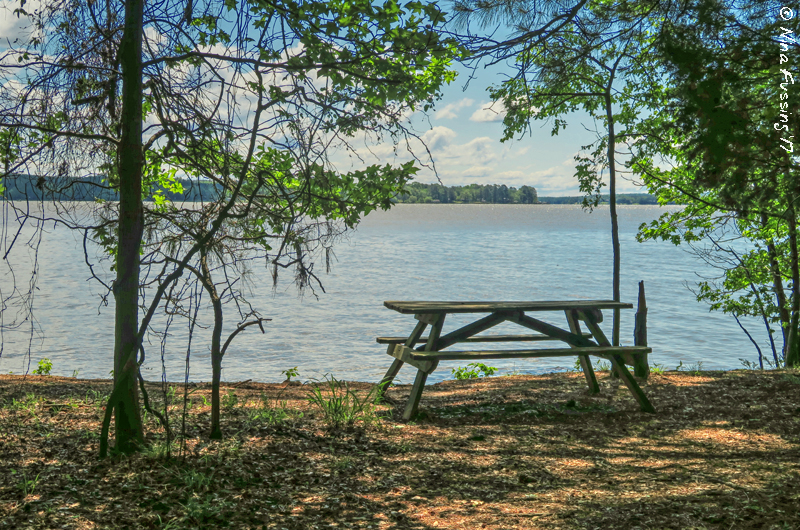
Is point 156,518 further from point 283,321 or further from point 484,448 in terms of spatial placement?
point 283,321

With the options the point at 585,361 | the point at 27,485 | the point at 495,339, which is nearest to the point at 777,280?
the point at 585,361

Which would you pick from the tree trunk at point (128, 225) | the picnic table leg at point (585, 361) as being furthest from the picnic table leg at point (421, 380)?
the tree trunk at point (128, 225)

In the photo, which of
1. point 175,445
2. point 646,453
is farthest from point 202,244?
point 646,453

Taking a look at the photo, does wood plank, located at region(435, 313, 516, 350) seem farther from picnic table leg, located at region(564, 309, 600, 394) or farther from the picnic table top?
picnic table leg, located at region(564, 309, 600, 394)

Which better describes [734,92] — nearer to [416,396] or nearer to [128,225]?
[416,396]

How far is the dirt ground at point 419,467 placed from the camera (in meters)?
3.54

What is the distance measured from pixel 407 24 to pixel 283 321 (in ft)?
54.5

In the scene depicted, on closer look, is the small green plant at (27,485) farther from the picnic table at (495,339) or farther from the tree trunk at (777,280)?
the tree trunk at (777,280)

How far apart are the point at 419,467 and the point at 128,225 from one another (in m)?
2.61

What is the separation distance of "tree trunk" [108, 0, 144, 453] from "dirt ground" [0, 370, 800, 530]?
1.12 feet

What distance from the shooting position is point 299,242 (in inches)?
192

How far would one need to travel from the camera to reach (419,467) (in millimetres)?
4547

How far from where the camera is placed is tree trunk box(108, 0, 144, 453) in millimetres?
4164

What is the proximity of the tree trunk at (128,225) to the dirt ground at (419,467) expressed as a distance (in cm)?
34
